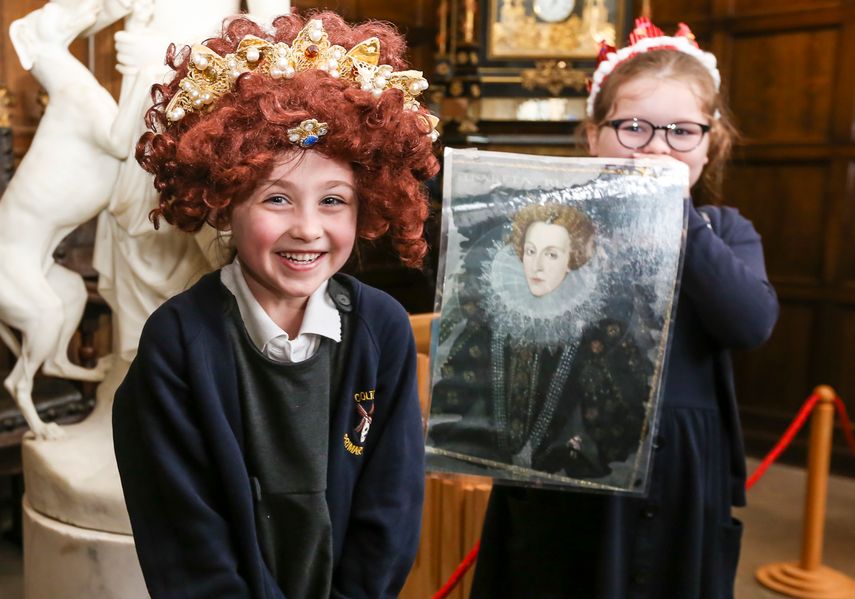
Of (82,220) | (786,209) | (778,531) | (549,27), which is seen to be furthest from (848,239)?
(82,220)

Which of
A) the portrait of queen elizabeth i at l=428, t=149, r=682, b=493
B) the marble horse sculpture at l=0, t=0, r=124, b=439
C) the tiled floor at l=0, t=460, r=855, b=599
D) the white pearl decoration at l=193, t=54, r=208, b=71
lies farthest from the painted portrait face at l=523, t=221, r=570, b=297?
the tiled floor at l=0, t=460, r=855, b=599

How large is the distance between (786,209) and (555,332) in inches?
135

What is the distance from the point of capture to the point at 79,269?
10.2 feet

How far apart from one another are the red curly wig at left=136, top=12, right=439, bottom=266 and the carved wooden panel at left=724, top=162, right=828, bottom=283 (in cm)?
363

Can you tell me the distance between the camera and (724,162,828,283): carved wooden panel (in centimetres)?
438

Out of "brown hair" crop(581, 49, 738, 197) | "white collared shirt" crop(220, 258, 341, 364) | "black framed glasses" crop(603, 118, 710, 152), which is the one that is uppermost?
A: "brown hair" crop(581, 49, 738, 197)

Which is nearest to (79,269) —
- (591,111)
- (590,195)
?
(591,111)

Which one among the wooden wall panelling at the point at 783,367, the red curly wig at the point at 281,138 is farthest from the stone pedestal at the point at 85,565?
the wooden wall panelling at the point at 783,367

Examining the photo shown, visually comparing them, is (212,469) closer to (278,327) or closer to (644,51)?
(278,327)

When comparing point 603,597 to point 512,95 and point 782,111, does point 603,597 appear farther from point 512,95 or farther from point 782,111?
point 782,111

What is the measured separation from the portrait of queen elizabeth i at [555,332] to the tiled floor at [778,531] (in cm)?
188

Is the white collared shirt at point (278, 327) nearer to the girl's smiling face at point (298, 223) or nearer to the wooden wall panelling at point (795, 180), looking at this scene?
the girl's smiling face at point (298, 223)

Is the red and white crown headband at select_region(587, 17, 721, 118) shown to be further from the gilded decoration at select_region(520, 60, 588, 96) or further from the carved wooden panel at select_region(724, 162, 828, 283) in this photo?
the carved wooden panel at select_region(724, 162, 828, 283)

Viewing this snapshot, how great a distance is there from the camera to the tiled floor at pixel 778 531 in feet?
9.92
